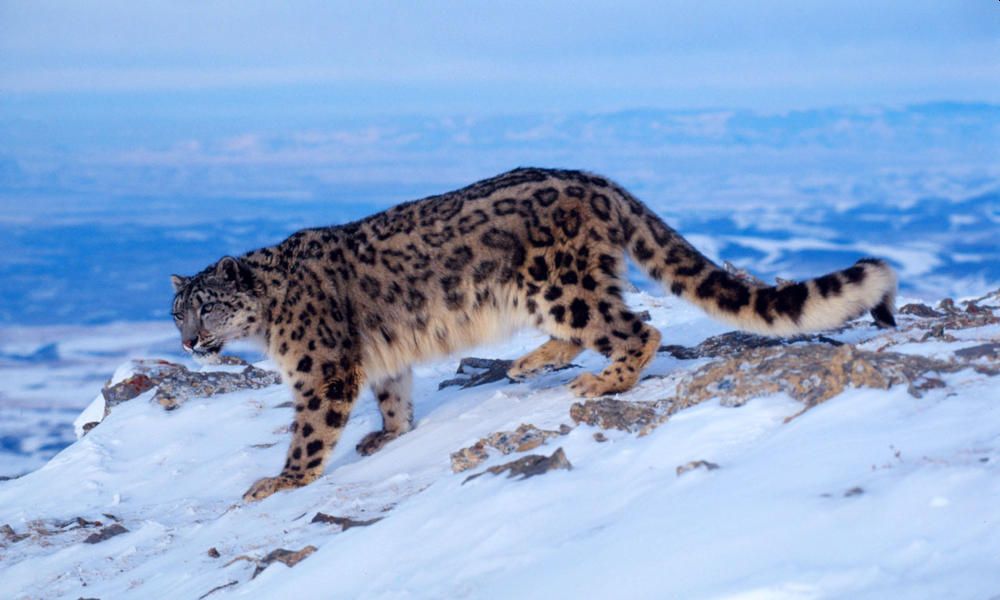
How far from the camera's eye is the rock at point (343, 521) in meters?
6.50

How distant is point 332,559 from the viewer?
587 centimetres

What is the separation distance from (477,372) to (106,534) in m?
4.13

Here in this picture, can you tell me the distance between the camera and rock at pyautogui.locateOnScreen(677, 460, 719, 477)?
532 cm

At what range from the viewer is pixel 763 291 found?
777 cm

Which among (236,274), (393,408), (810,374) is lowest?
(393,408)

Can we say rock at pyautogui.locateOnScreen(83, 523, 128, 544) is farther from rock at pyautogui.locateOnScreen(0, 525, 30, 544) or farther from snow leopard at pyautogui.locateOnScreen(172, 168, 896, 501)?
snow leopard at pyautogui.locateOnScreen(172, 168, 896, 501)

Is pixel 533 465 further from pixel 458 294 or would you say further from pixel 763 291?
Answer: pixel 458 294

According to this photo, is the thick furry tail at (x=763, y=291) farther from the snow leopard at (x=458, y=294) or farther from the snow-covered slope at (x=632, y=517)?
the snow-covered slope at (x=632, y=517)

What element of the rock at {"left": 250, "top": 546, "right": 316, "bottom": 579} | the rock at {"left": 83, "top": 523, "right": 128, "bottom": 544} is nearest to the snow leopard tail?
the rock at {"left": 250, "top": 546, "right": 316, "bottom": 579}

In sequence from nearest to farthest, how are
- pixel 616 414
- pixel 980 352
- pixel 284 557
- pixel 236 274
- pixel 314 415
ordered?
1. pixel 980 352
2. pixel 284 557
3. pixel 616 414
4. pixel 314 415
5. pixel 236 274

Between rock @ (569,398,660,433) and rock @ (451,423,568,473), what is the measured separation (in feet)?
0.72

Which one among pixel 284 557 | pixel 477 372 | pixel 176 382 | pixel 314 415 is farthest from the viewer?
pixel 176 382

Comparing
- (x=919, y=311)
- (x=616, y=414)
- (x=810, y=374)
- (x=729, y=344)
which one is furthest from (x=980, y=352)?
(x=919, y=311)

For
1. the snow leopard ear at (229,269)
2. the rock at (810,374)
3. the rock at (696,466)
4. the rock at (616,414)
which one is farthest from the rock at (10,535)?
the rock at (696,466)
